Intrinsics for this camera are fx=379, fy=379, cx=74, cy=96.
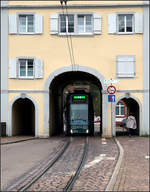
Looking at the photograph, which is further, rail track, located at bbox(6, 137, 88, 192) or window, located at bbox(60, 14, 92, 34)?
window, located at bbox(60, 14, 92, 34)

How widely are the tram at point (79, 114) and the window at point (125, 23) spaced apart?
5.35 metres

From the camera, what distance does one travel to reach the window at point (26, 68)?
24672mm

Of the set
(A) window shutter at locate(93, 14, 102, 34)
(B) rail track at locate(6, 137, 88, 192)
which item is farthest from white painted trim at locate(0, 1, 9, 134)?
(B) rail track at locate(6, 137, 88, 192)

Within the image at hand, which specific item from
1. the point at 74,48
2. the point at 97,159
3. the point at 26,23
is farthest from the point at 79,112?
the point at 97,159

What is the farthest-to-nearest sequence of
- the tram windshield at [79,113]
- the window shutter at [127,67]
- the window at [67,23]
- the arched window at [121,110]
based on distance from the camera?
the arched window at [121,110] < the tram windshield at [79,113] < the window at [67,23] < the window shutter at [127,67]

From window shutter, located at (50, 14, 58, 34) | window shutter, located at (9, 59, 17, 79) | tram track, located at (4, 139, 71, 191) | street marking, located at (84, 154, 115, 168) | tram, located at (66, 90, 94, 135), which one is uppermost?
window shutter, located at (50, 14, 58, 34)

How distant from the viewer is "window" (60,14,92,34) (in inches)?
969

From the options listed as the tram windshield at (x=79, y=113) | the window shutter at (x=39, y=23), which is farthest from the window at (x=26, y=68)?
the tram windshield at (x=79, y=113)

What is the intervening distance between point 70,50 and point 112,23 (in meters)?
3.20

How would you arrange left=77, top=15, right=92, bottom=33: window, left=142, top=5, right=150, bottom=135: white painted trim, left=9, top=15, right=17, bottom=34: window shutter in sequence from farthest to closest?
left=77, top=15, right=92, bottom=33: window, left=9, top=15, right=17, bottom=34: window shutter, left=142, top=5, right=150, bottom=135: white painted trim

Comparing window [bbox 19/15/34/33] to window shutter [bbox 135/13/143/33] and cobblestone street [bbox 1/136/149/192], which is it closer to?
window shutter [bbox 135/13/143/33]

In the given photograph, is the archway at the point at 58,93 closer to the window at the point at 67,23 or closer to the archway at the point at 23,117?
the archway at the point at 23,117

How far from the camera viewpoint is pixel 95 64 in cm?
2458

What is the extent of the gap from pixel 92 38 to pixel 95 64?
5.54 ft
